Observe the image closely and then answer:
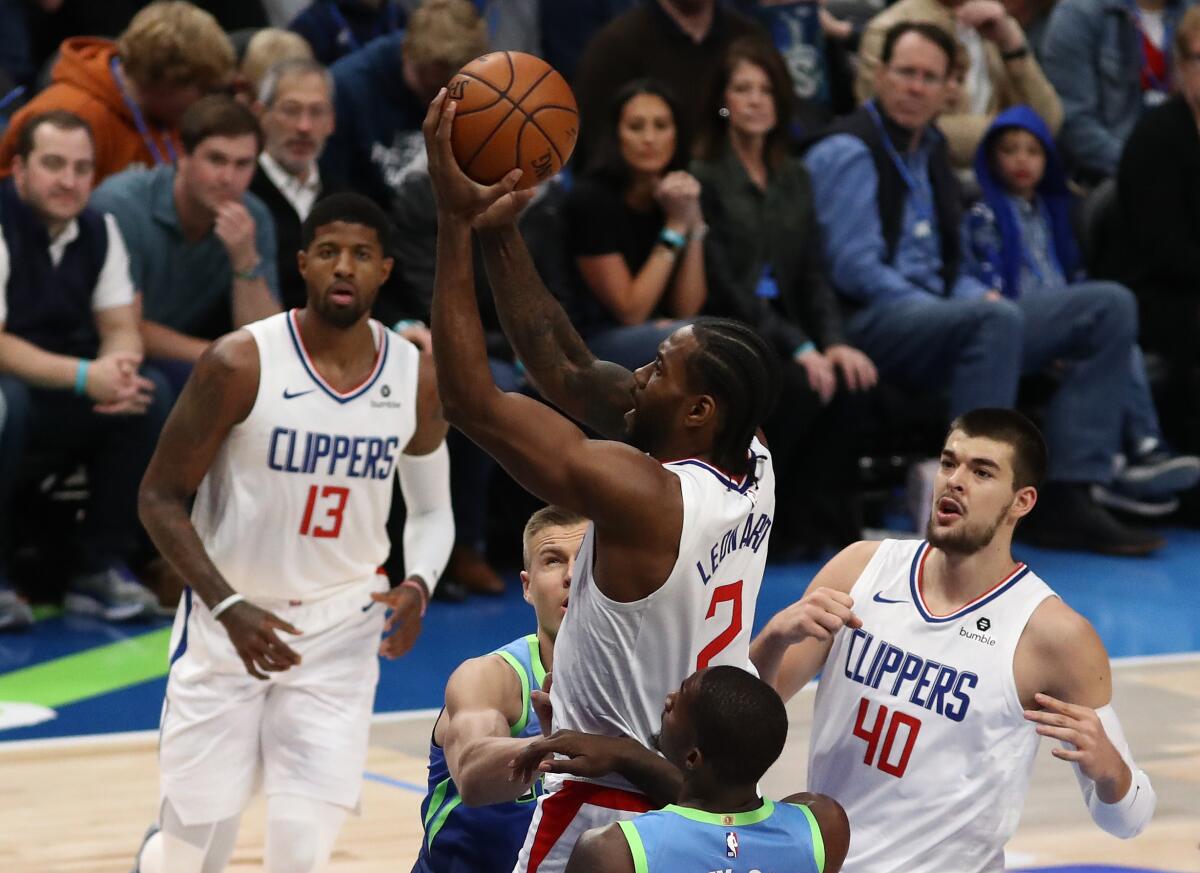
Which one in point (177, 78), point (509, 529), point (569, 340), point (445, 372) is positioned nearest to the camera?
point (445, 372)

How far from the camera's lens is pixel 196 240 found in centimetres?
772

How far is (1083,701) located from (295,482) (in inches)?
80.7

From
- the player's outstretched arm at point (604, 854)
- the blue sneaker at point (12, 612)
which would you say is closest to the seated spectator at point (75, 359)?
the blue sneaker at point (12, 612)

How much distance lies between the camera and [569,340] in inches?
150

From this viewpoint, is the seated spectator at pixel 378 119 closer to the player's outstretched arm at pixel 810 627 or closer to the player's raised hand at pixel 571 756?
the player's outstretched arm at pixel 810 627

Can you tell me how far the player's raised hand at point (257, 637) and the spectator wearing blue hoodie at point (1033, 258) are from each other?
543cm

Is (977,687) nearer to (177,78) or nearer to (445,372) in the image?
(445,372)

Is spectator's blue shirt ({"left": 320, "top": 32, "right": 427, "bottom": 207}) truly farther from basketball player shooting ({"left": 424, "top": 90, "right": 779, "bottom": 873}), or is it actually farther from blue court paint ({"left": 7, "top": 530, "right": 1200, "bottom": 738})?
basketball player shooting ({"left": 424, "top": 90, "right": 779, "bottom": 873})

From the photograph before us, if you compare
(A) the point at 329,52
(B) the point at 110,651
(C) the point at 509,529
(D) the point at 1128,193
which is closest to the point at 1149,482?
(D) the point at 1128,193

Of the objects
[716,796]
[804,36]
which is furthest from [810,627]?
[804,36]

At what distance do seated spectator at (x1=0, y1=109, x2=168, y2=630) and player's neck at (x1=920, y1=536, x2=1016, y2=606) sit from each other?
391 centimetres

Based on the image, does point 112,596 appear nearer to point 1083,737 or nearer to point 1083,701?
point 1083,701

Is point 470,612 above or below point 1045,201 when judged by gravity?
below

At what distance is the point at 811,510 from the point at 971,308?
1116 mm
